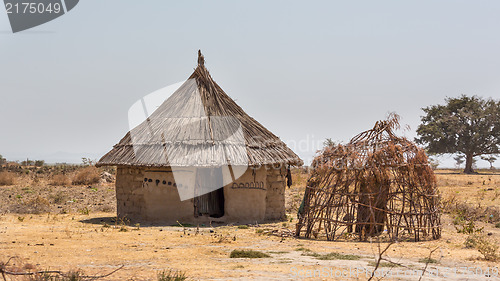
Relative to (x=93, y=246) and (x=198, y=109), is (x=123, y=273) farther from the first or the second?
(x=198, y=109)

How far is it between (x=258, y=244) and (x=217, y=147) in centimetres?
382

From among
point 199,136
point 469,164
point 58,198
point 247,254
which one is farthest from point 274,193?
point 469,164

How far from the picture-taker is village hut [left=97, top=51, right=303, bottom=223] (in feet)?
43.0

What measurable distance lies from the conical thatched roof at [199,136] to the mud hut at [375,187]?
107 inches

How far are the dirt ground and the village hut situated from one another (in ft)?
2.42

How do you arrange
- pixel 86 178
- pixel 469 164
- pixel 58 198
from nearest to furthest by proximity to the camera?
pixel 58 198, pixel 86 178, pixel 469 164

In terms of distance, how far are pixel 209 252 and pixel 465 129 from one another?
33195 millimetres

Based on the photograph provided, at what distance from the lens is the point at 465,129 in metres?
38.1

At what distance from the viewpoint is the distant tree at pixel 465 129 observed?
124ft

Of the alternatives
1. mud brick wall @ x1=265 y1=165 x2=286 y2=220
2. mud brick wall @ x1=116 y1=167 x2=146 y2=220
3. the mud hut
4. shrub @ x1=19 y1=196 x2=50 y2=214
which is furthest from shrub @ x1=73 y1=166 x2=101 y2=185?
the mud hut

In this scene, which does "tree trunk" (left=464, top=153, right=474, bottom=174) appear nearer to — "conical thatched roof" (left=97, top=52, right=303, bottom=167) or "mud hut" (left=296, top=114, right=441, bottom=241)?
"conical thatched roof" (left=97, top=52, right=303, bottom=167)

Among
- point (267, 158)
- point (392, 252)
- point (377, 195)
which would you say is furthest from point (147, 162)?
point (392, 252)

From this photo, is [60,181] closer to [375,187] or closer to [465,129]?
[375,187]

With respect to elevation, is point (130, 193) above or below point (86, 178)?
below
